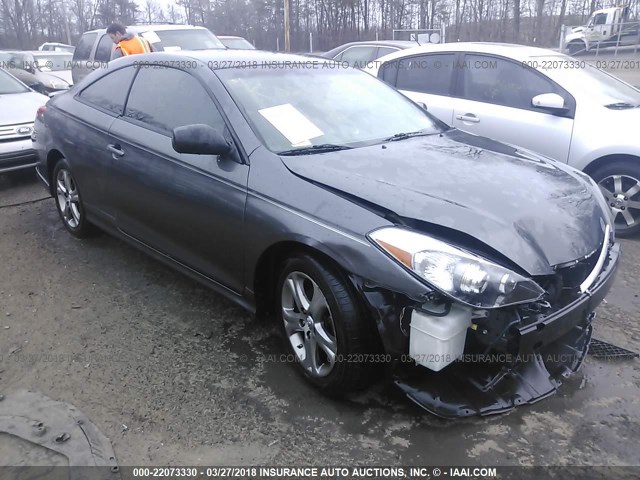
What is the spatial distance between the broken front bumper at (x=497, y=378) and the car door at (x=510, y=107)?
2.78 meters

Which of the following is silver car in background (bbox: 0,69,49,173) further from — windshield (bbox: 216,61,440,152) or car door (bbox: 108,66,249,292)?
windshield (bbox: 216,61,440,152)

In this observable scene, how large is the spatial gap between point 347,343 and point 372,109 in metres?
1.79

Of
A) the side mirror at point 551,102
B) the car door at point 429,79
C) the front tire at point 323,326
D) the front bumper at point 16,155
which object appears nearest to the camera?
the front tire at point 323,326

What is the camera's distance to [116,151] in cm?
375

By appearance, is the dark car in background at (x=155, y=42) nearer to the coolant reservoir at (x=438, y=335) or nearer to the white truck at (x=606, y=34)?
the coolant reservoir at (x=438, y=335)

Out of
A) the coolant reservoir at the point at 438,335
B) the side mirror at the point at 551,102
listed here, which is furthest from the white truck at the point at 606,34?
the coolant reservoir at the point at 438,335

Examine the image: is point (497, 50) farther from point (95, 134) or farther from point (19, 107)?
point (19, 107)

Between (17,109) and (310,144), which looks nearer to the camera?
(310,144)

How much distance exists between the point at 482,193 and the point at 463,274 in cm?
61

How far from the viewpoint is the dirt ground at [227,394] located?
2.39 m

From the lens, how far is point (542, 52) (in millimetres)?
5664

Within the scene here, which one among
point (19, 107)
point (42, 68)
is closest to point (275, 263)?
point (19, 107)

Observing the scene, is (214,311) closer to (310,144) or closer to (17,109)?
(310,144)

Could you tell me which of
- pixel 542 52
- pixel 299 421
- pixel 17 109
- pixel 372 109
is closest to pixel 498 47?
pixel 542 52
